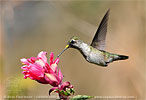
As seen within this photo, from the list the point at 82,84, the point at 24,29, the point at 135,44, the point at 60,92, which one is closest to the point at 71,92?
the point at 60,92

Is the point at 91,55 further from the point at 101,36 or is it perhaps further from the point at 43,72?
the point at 43,72

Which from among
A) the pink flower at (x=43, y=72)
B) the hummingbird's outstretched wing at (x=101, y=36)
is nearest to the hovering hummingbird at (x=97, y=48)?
the hummingbird's outstretched wing at (x=101, y=36)

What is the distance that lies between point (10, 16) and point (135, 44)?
2.12 meters

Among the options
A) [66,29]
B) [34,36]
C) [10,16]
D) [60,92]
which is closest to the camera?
[60,92]

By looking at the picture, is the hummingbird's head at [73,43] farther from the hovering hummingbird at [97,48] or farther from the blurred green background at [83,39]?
the blurred green background at [83,39]

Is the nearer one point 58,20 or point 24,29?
point 58,20

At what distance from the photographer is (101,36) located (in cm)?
194

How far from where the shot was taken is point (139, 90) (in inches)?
154

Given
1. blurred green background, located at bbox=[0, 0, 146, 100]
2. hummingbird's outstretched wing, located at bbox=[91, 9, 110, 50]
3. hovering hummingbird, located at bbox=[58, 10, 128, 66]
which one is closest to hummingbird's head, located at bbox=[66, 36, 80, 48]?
hovering hummingbird, located at bbox=[58, 10, 128, 66]

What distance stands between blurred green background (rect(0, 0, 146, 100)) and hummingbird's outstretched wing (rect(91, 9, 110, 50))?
125 centimetres

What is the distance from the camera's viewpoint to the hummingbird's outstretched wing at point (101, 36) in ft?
6.12

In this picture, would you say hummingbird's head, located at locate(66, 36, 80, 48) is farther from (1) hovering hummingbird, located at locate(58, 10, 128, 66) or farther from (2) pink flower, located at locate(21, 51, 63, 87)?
(2) pink flower, located at locate(21, 51, 63, 87)

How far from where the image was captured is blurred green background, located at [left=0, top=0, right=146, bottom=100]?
13.4 ft

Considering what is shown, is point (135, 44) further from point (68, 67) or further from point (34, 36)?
point (34, 36)
